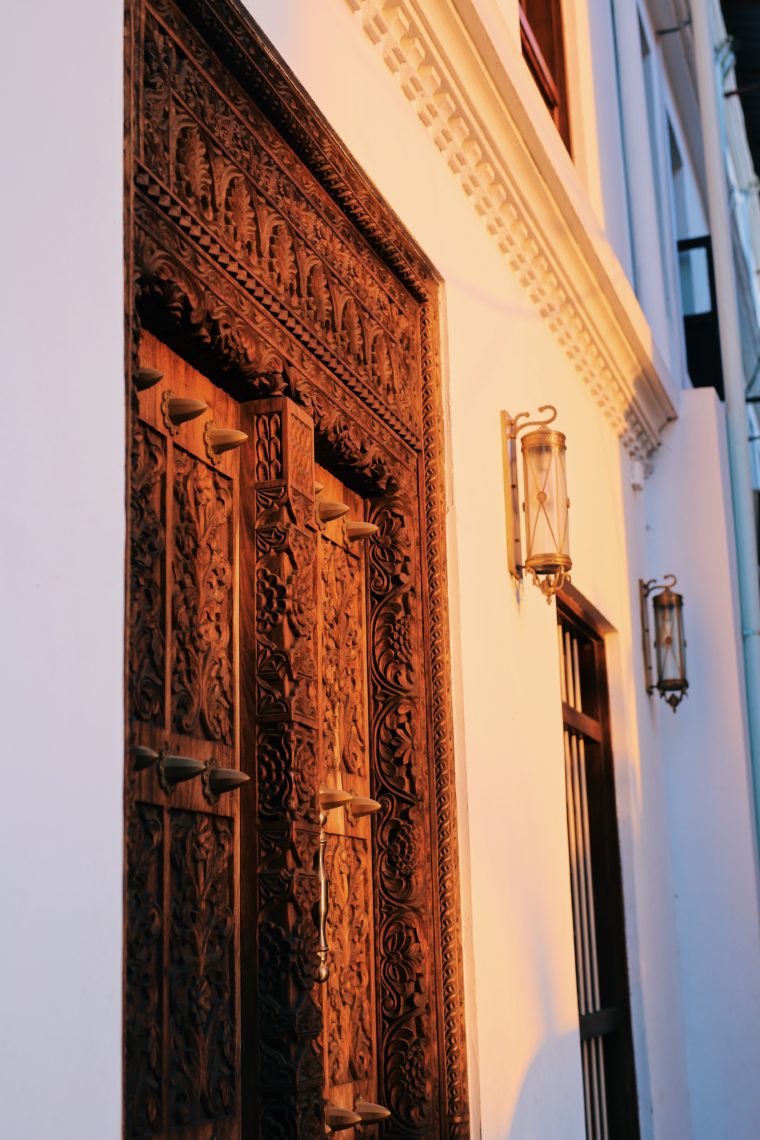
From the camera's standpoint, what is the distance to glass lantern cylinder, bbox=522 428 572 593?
4480mm

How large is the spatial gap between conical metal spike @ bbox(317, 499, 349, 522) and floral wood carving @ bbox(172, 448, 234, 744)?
51cm

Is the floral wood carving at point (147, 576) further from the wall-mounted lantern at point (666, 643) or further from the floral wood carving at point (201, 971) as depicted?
the wall-mounted lantern at point (666, 643)

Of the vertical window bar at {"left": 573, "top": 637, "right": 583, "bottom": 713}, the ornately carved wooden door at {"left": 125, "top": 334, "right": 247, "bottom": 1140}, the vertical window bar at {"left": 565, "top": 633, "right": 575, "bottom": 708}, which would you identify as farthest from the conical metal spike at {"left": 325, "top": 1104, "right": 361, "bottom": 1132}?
the vertical window bar at {"left": 573, "top": 637, "right": 583, "bottom": 713}

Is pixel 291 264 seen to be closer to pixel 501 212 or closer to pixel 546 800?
pixel 501 212

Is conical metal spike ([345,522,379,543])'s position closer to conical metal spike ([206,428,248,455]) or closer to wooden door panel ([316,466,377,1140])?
wooden door panel ([316,466,377,1140])

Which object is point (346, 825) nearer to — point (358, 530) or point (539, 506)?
point (358, 530)

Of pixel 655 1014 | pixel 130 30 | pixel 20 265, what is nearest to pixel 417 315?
pixel 130 30

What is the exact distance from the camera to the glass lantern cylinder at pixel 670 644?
22.3ft

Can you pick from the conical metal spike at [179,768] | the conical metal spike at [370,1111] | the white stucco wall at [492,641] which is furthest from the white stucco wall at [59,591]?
the conical metal spike at [370,1111]

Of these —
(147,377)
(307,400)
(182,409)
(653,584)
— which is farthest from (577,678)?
(147,377)

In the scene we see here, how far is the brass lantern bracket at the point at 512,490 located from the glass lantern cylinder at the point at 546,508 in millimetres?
28

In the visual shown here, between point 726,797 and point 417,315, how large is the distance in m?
4.00

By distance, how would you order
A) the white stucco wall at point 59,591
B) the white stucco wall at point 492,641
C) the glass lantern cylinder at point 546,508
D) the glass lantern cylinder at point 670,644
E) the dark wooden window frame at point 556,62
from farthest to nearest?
the glass lantern cylinder at point 670,644 → the dark wooden window frame at point 556,62 → the glass lantern cylinder at point 546,508 → the white stucco wall at point 492,641 → the white stucco wall at point 59,591

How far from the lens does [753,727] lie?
7258 millimetres
